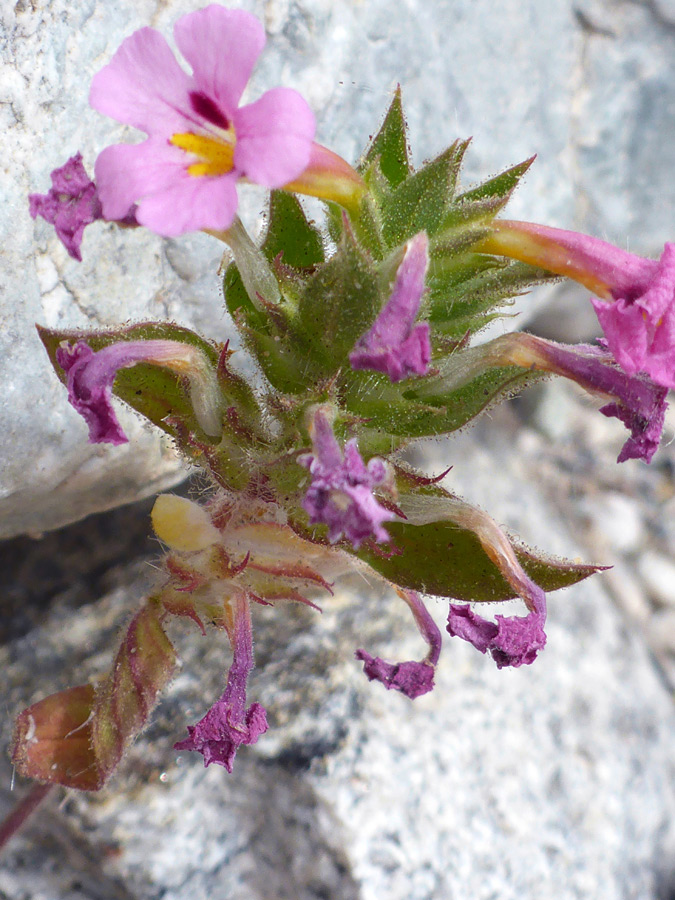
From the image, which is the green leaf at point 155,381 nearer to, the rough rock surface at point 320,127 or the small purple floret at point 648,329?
the rough rock surface at point 320,127

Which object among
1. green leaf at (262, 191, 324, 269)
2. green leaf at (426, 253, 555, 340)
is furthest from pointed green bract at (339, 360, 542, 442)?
green leaf at (262, 191, 324, 269)

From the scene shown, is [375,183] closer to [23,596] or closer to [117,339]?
[117,339]

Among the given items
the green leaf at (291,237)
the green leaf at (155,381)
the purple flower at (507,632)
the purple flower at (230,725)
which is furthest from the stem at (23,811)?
the green leaf at (291,237)

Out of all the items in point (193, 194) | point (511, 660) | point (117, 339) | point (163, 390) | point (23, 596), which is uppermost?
point (193, 194)

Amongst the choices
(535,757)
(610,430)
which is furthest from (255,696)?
(610,430)

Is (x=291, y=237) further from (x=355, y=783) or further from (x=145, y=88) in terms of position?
(x=355, y=783)

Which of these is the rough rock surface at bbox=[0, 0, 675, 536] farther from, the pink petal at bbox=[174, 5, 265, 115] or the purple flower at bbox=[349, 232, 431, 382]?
the purple flower at bbox=[349, 232, 431, 382]

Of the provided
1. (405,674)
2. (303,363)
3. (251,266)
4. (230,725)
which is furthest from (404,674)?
(251,266)
